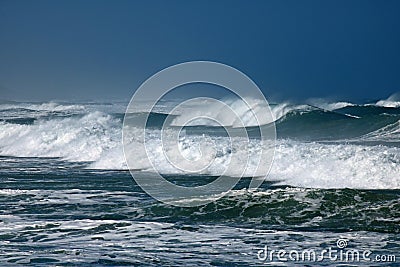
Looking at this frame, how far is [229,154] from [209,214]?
40.0 feet

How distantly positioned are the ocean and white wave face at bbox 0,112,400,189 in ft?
0.20

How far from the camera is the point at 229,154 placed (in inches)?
1105

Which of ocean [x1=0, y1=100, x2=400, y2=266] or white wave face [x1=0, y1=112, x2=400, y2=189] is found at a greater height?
white wave face [x1=0, y1=112, x2=400, y2=189]

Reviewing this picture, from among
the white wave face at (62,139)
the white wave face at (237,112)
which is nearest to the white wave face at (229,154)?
the white wave face at (62,139)

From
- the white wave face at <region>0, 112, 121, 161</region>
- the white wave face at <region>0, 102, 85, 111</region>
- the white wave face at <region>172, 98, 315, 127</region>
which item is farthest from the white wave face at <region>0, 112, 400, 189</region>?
the white wave face at <region>0, 102, 85, 111</region>

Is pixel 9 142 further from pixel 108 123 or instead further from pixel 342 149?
pixel 342 149

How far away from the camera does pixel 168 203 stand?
17391 millimetres

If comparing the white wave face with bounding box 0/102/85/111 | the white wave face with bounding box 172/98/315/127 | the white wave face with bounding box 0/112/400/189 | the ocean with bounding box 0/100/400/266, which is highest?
the white wave face with bounding box 0/102/85/111

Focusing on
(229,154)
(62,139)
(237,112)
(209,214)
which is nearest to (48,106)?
(237,112)

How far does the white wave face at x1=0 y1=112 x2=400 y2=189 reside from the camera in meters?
22.2

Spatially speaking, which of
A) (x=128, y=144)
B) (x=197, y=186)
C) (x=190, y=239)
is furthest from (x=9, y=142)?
(x=190, y=239)

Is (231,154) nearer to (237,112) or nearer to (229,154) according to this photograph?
(229,154)

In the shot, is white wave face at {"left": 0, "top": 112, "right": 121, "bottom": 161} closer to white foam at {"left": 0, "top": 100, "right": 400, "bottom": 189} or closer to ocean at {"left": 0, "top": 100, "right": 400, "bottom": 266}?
white foam at {"left": 0, "top": 100, "right": 400, "bottom": 189}

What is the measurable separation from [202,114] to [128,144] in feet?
94.7
